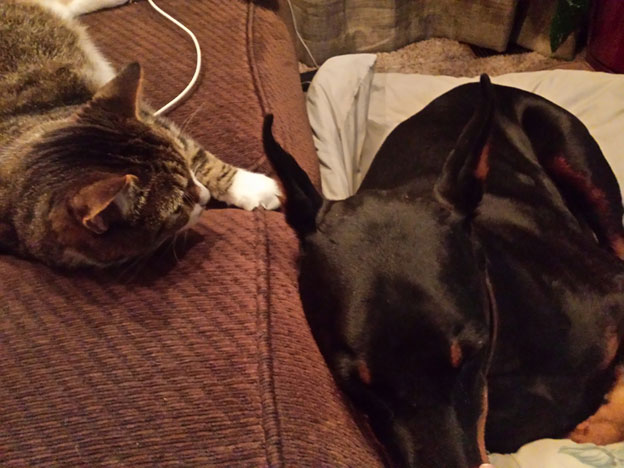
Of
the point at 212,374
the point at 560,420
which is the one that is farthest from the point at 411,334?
the point at 560,420

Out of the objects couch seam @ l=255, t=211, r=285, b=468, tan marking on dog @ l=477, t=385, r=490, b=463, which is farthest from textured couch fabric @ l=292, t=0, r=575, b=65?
tan marking on dog @ l=477, t=385, r=490, b=463

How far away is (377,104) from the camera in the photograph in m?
2.32

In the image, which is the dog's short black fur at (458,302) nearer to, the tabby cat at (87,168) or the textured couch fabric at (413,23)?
the tabby cat at (87,168)

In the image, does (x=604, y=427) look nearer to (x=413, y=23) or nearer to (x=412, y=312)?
(x=412, y=312)

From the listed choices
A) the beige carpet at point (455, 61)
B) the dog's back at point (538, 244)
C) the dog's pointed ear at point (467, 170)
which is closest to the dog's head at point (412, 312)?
the dog's pointed ear at point (467, 170)

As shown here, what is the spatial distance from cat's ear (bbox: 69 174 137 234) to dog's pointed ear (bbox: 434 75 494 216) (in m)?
0.58

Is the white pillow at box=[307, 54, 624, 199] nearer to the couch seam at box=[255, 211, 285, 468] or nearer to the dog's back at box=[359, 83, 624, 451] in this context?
the dog's back at box=[359, 83, 624, 451]

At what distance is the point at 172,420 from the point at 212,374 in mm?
87

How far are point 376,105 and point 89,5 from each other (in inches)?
42.1

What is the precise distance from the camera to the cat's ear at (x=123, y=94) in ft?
4.33

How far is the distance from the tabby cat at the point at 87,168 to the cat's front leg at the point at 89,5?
0.79 feet

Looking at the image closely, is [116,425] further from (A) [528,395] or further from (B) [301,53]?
(B) [301,53]

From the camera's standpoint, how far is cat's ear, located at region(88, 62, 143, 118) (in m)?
1.32

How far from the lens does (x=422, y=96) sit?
2.30 m
